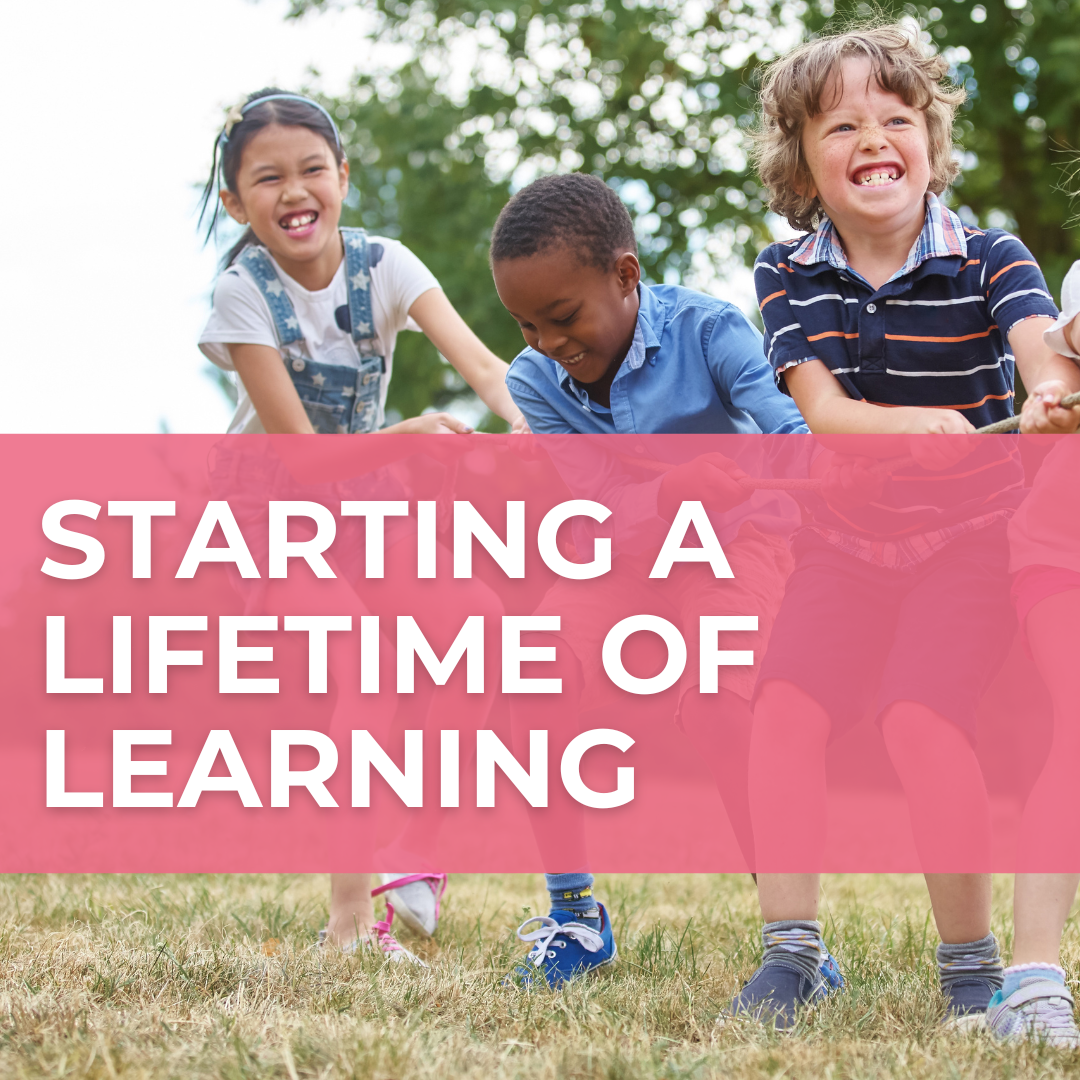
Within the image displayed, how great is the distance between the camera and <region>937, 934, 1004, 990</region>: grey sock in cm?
199

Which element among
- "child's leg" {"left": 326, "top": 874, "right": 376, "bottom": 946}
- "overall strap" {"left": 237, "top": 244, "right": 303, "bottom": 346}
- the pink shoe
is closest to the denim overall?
"overall strap" {"left": 237, "top": 244, "right": 303, "bottom": 346}

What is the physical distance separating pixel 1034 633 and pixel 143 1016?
57.1 inches

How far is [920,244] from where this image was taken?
2.15 metres

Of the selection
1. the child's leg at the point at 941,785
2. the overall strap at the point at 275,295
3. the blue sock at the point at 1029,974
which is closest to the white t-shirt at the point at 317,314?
the overall strap at the point at 275,295

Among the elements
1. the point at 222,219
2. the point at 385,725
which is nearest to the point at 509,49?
the point at 222,219

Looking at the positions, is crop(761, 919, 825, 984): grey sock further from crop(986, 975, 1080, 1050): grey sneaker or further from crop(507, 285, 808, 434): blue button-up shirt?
crop(507, 285, 808, 434): blue button-up shirt

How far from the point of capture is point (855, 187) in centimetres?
219

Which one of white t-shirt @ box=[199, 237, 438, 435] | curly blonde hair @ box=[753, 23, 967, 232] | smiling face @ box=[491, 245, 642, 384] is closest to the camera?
curly blonde hair @ box=[753, 23, 967, 232]

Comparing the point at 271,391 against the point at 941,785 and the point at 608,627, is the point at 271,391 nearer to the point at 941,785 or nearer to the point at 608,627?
the point at 608,627

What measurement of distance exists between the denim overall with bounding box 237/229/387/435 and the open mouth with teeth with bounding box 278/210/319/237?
3.6 inches

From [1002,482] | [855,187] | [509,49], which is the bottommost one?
[1002,482]

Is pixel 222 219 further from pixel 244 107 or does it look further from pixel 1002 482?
pixel 1002 482

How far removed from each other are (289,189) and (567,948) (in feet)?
5.90

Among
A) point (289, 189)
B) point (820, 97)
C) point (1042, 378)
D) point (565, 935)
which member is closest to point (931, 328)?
point (1042, 378)
